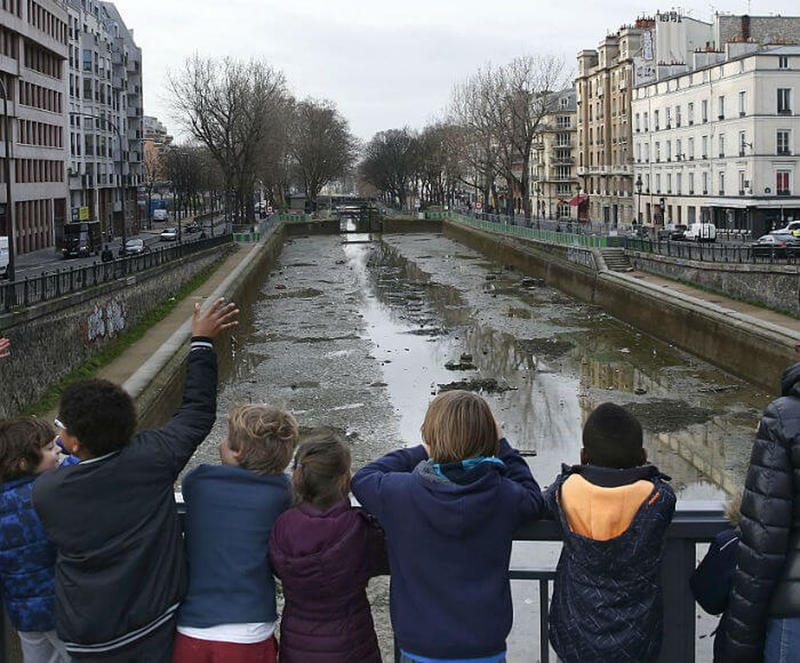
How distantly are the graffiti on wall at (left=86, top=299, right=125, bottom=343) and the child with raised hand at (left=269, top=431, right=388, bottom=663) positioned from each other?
20193 mm

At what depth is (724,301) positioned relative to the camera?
31.0 m

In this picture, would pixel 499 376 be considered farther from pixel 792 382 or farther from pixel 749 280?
pixel 792 382

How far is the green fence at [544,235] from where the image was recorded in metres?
44.8

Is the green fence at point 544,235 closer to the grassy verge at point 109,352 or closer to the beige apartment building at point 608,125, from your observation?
the beige apartment building at point 608,125

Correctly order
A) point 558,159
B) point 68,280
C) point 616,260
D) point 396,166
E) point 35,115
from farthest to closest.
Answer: point 396,166 < point 558,159 < point 35,115 < point 616,260 < point 68,280

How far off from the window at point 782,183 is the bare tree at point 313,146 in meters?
59.1

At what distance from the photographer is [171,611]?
3.74 meters

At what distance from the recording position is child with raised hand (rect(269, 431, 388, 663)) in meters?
3.64

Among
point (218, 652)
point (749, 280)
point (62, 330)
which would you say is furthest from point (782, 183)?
point (218, 652)

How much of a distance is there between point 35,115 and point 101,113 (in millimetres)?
24109

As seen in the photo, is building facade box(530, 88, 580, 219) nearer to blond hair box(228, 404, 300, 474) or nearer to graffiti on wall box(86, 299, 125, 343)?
graffiti on wall box(86, 299, 125, 343)

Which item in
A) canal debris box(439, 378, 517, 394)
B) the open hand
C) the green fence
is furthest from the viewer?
the green fence

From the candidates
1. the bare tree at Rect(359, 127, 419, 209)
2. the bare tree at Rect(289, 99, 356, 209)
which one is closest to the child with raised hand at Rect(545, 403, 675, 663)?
the bare tree at Rect(289, 99, 356, 209)

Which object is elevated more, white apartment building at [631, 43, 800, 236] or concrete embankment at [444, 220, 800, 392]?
white apartment building at [631, 43, 800, 236]
